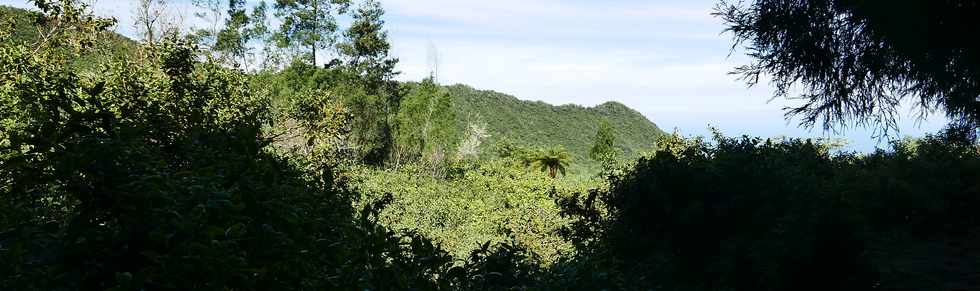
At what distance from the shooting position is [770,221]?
Result: 950 centimetres

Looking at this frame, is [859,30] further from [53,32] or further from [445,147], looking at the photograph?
[445,147]

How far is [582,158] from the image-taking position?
92.2 meters

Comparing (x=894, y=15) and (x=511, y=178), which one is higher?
(x=894, y=15)

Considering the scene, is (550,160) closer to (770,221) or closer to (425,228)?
(425,228)

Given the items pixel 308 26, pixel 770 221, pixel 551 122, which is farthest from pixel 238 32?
pixel 551 122

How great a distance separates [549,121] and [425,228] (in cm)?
7437

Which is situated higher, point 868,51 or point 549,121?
point 549,121

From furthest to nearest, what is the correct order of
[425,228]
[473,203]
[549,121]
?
[549,121]
[473,203]
[425,228]

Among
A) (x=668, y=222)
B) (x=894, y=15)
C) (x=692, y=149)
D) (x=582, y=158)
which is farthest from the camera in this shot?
(x=582, y=158)

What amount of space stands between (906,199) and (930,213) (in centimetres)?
49

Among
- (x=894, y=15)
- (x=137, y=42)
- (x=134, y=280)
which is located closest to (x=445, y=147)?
(x=137, y=42)

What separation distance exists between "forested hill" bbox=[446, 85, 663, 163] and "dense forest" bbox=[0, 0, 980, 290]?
63.2 metres

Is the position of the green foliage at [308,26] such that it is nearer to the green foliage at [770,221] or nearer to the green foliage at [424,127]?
the green foliage at [424,127]

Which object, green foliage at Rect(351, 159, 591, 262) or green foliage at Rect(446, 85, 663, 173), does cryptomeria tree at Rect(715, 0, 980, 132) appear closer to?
green foliage at Rect(351, 159, 591, 262)
